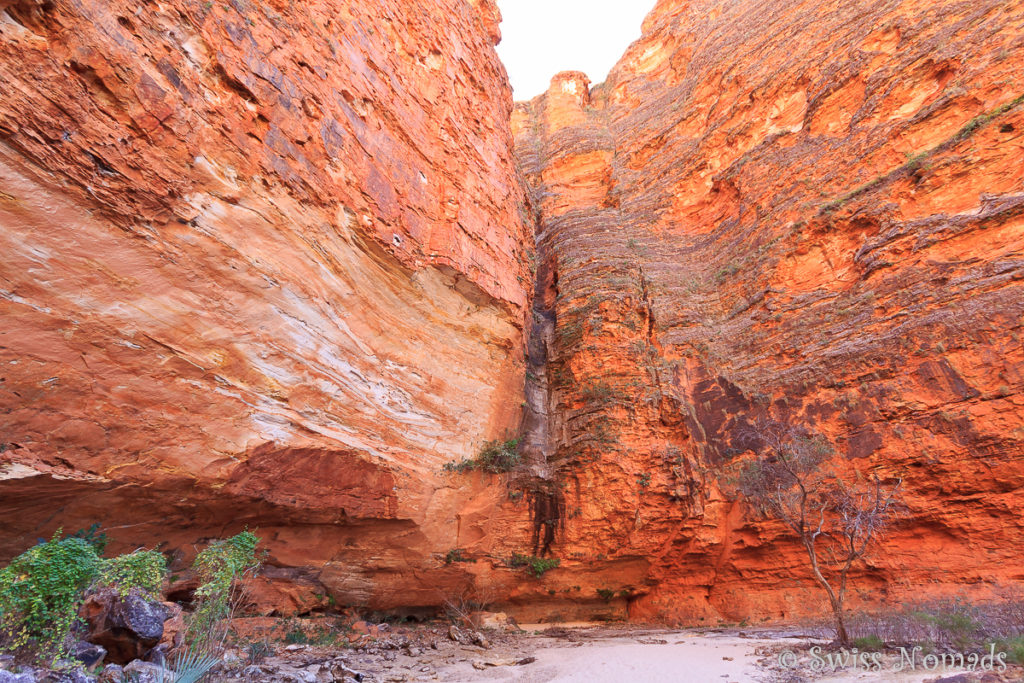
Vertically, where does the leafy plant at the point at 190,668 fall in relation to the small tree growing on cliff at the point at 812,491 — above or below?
below

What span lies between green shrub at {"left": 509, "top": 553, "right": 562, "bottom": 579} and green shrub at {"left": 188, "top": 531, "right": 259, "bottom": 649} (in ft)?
23.7

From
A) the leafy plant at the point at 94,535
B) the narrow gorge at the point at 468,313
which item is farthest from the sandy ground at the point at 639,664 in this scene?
the leafy plant at the point at 94,535

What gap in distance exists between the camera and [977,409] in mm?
9961

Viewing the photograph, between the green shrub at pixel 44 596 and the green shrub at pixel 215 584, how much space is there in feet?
3.79

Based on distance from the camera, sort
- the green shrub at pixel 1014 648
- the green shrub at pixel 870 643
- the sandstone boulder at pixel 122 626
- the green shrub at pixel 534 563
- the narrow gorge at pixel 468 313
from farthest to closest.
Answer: the green shrub at pixel 534 563 < the green shrub at pixel 870 643 < the narrow gorge at pixel 468 313 < the sandstone boulder at pixel 122 626 < the green shrub at pixel 1014 648

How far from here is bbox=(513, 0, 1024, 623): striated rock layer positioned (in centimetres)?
1024

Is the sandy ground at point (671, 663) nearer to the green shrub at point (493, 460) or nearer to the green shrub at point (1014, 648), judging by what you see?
the green shrub at point (1014, 648)

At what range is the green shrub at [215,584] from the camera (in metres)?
5.64

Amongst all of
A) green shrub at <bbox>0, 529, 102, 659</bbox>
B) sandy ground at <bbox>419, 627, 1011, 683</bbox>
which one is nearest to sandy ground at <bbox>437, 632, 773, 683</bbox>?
sandy ground at <bbox>419, 627, 1011, 683</bbox>

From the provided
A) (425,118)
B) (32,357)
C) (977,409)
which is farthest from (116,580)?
(977,409)

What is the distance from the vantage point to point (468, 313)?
11.5m

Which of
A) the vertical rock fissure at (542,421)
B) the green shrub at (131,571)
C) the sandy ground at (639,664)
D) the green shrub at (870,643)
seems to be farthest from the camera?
the vertical rock fissure at (542,421)

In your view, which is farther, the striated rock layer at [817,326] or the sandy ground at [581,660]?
the striated rock layer at [817,326]

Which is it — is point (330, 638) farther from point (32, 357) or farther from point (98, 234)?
point (98, 234)
